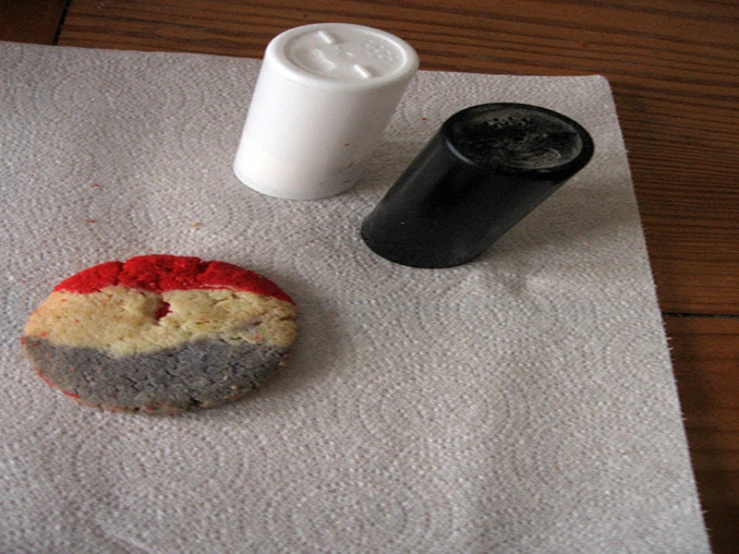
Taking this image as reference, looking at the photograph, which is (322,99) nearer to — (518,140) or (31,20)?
(518,140)

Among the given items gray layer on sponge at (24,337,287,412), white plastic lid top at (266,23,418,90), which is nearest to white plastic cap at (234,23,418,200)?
white plastic lid top at (266,23,418,90)

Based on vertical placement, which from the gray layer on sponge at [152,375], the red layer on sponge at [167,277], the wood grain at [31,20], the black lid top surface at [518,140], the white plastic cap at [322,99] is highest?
the black lid top surface at [518,140]

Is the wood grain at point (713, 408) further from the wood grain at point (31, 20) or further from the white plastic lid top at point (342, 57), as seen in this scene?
the wood grain at point (31, 20)

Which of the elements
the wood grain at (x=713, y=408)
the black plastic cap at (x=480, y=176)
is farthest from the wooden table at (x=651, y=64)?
the black plastic cap at (x=480, y=176)

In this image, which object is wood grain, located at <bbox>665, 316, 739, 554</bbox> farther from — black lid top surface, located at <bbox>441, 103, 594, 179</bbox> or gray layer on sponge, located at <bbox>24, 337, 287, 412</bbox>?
gray layer on sponge, located at <bbox>24, 337, 287, 412</bbox>

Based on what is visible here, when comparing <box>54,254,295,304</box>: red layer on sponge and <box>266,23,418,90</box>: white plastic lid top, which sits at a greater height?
<box>266,23,418,90</box>: white plastic lid top

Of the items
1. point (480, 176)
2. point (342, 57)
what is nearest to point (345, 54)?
point (342, 57)

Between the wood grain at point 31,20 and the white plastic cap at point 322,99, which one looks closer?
the white plastic cap at point 322,99
